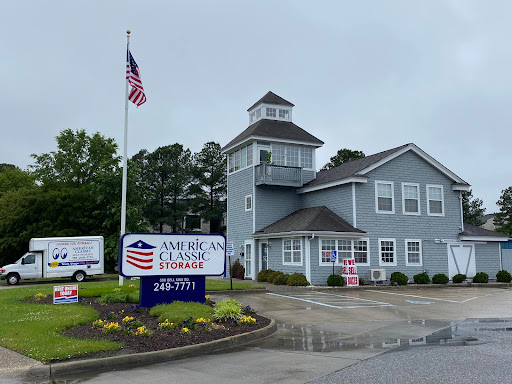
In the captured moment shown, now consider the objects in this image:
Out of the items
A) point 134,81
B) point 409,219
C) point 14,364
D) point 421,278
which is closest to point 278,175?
point 409,219

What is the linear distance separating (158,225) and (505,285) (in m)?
37.9

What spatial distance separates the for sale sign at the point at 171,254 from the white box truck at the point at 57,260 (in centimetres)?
1700

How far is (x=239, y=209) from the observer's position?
31.0m

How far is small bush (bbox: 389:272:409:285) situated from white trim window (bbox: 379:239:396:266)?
3.33ft

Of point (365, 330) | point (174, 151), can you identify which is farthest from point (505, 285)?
point (174, 151)

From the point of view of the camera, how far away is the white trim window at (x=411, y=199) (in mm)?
27078

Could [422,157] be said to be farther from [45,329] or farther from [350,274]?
[45,329]

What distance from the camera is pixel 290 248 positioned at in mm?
25547

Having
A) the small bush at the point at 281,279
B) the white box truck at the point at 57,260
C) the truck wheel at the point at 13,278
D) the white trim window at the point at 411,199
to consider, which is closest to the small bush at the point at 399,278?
the white trim window at the point at 411,199

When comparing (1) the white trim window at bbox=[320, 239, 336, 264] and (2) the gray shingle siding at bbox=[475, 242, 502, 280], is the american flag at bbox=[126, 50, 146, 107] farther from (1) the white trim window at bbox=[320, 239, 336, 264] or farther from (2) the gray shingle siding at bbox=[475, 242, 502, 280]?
(2) the gray shingle siding at bbox=[475, 242, 502, 280]

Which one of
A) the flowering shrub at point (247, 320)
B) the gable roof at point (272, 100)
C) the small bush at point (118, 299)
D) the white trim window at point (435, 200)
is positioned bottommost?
the flowering shrub at point (247, 320)

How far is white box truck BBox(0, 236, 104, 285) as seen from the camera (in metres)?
27.2

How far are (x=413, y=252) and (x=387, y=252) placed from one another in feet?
6.18

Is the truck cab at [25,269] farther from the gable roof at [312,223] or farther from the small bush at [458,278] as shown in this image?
the small bush at [458,278]
